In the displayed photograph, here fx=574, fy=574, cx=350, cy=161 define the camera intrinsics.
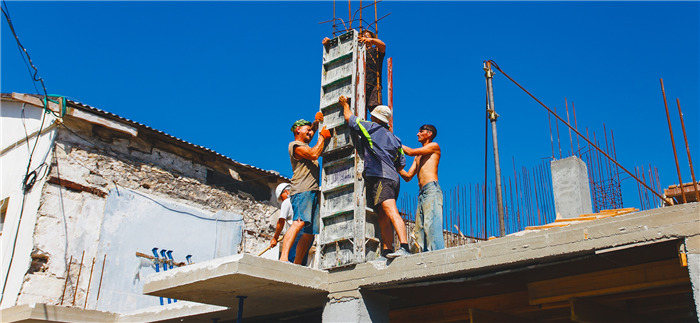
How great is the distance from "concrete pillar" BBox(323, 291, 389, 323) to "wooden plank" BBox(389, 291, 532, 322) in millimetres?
777

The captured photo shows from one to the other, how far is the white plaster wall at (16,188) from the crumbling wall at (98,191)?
0.20 m

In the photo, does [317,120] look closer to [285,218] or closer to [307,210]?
[307,210]

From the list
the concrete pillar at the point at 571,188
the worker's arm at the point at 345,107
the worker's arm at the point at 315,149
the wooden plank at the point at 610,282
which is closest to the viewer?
the wooden plank at the point at 610,282

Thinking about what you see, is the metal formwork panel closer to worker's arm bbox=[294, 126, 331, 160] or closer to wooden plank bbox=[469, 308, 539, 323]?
worker's arm bbox=[294, 126, 331, 160]

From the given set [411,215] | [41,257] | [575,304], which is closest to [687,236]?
[575,304]

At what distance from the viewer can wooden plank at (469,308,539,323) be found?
613 cm

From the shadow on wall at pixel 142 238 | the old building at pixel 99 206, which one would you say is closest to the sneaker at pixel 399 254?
the old building at pixel 99 206

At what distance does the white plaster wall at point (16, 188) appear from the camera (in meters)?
10.0

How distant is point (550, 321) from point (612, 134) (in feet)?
15.0

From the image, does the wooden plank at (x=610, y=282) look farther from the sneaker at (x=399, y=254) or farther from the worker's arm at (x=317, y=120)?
the worker's arm at (x=317, y=120)

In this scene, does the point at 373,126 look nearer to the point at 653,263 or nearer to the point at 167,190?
the point at 653,263

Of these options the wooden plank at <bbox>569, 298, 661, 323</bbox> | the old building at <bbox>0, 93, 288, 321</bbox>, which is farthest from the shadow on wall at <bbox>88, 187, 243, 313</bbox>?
the wooden plank at <bbox>569, 298, 661, 323</bbox>

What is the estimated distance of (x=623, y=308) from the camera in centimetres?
638

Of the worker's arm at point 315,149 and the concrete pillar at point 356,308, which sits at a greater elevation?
the worker's arm at point 315,149
